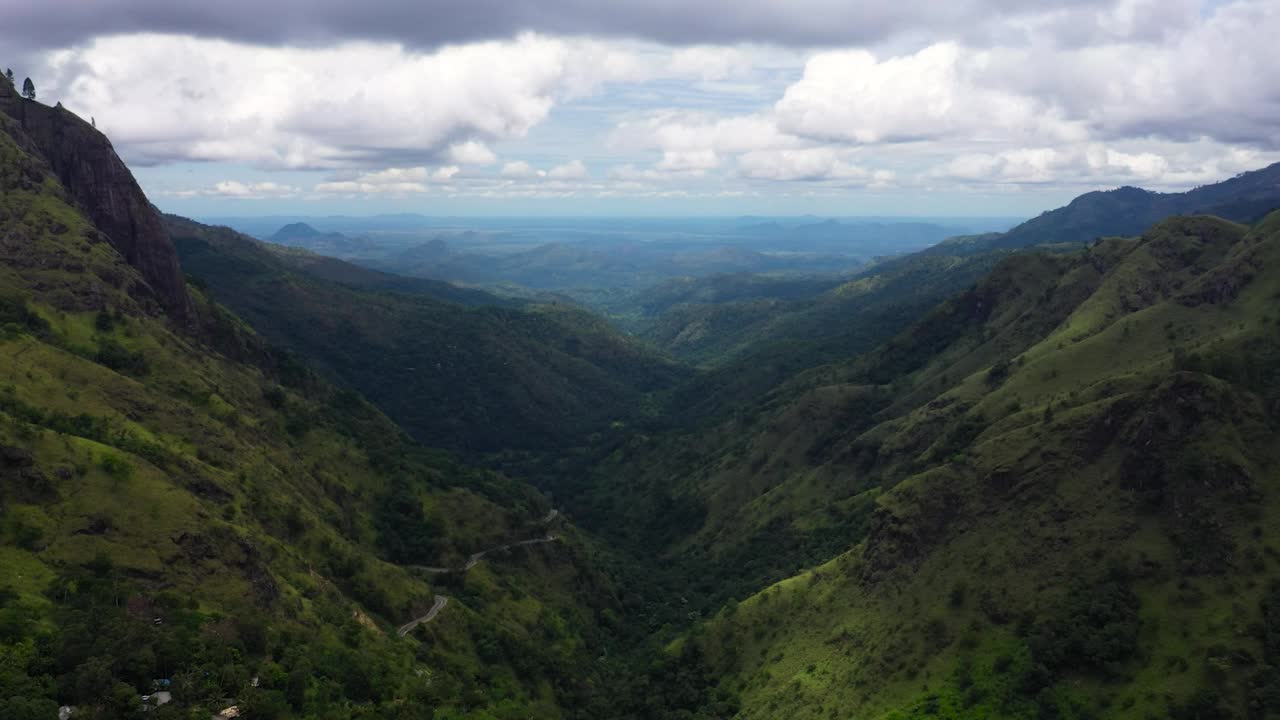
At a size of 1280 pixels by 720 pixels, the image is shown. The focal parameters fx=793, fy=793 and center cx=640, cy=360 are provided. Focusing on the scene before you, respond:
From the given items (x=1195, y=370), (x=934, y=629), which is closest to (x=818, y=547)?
(x=934, y=629)

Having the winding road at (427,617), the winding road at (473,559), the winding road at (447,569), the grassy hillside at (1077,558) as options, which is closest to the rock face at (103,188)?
the winding road at (473,559)

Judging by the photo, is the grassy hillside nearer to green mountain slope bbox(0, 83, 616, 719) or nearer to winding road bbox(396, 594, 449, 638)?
green mountain slope bbox(0, 83, 616, 719)

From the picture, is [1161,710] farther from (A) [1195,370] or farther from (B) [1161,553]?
(A) [1195,370]

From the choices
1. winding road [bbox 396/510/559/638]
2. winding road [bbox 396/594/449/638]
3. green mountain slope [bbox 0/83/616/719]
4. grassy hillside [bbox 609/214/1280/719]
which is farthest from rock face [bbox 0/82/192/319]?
grassy hillside [bbox 609/214/1280/719]

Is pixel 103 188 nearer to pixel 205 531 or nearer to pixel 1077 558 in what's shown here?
pixel 205 531

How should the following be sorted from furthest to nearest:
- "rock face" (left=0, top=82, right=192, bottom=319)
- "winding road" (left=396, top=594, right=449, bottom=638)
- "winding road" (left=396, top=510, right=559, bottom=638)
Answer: "rock face" (left=0, top=82, right=192, bottom=319) < "winding road" (left=396, top=510, right=559, bottom=638) < "winding road" (left=396, top=594, right=449, bottom=638)

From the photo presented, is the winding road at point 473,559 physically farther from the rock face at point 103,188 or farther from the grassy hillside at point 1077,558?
the rock face at point 103,188

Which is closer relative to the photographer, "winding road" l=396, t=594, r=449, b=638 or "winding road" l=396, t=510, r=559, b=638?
"winding road" l=396, t=594, r=449, b=638
